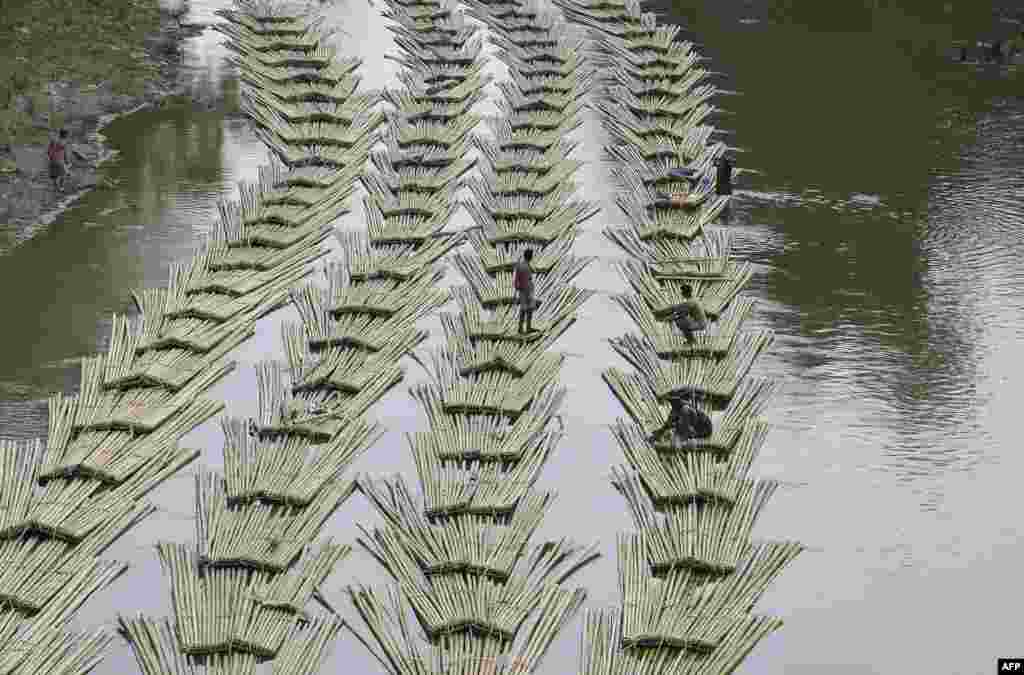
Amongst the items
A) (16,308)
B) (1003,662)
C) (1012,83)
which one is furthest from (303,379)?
(1012,83)

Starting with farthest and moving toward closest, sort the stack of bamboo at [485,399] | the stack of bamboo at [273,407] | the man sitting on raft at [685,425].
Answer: the man sitting on raft at [685,425] → the stack of bamboo at [485,399] → the stack of bamboo at [273,407]

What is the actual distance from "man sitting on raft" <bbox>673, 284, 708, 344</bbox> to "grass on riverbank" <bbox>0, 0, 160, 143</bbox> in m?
10.7

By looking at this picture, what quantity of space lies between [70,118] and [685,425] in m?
13.1

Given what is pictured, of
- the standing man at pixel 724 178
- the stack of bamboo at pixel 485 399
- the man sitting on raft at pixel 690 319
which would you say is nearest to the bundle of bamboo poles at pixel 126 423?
the stack of bamboo at pixel 485 399

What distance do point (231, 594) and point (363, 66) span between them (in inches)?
666

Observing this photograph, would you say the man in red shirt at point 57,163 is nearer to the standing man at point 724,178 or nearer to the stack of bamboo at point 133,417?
the stack of bamboo at point 133,417

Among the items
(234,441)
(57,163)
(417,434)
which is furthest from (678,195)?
(234,441)

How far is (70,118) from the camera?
79.3ft

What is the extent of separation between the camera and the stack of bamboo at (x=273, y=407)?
11859 mm

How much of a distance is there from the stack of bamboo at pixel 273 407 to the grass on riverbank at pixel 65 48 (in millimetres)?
3035

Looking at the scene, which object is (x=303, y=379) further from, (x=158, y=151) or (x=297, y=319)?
(x=158, y=151)

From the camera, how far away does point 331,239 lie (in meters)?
20.1

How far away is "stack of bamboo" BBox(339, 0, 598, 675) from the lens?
Answer: 477 inches

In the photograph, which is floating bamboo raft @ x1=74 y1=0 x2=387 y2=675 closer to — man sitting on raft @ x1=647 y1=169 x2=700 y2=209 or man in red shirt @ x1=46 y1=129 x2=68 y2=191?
man in red shirt @ x1=46 y1=129 x2=68 y2=191
